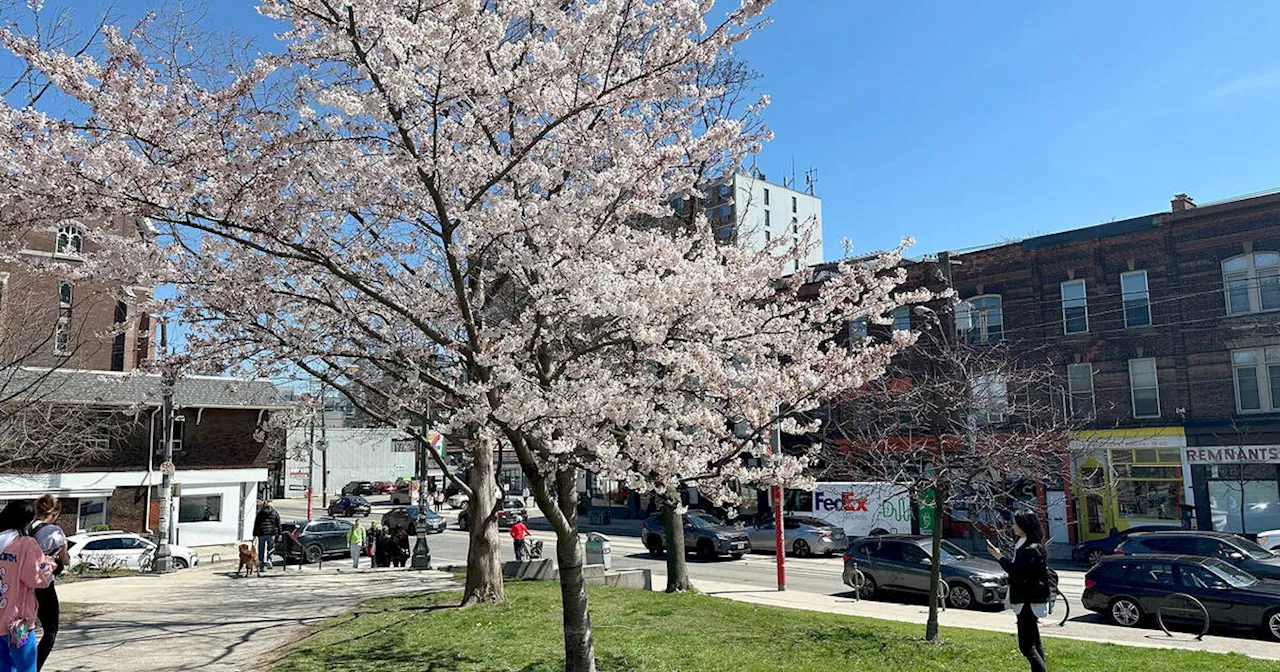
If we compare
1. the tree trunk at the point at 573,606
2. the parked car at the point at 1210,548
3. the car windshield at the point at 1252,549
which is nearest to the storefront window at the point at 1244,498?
the car windshield at the point at 1252,549

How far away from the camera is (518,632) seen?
35.2 feet

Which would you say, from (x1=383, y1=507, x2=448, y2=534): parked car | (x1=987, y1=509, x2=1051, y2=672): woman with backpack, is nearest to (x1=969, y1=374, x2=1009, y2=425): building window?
(x1=987, y1=509, x2=1051, y2=672): woman with backpack

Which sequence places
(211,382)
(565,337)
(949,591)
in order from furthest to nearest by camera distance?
(211,382) → (949,591) → (565,337)

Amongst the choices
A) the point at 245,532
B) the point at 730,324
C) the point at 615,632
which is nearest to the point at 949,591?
the point at 615,632

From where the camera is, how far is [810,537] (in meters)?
29.4

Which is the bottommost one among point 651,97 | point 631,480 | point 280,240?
point 631,480

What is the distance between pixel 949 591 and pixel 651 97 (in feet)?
46.4

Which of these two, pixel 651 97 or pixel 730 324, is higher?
pixel 651 97

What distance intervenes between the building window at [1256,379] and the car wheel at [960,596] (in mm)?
18237

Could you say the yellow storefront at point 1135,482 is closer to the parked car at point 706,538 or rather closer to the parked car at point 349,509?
the parked car at point 706,538

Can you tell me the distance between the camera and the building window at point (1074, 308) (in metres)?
32.7

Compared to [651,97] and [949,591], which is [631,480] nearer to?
Answer: [651,97]

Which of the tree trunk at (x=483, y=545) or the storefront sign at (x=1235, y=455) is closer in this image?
the tree trunk at (x=483, y=545)

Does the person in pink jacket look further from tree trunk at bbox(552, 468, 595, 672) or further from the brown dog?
the brown dog
